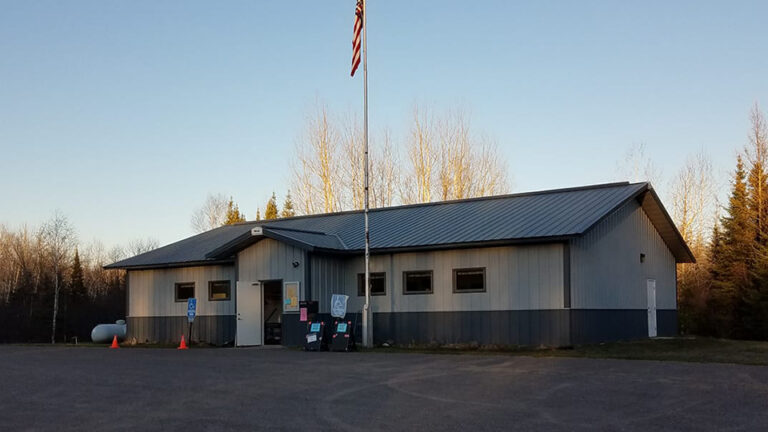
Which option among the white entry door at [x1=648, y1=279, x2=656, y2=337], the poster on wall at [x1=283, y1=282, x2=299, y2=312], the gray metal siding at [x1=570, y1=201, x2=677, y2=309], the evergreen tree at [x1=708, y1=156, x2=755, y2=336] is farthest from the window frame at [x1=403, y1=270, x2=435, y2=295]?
the evergreen tree at [x1=708, y1=156, x2=755, y2=336]

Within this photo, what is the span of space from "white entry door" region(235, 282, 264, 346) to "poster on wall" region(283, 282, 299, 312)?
1337 mm

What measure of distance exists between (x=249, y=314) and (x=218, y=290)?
2.78 m

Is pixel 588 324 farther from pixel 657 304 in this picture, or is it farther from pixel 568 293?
pixel 657 304

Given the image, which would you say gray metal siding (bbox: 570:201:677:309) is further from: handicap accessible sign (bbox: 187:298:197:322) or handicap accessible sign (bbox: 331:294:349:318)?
handicap accessible sign (bbox: 187:298:197:322)

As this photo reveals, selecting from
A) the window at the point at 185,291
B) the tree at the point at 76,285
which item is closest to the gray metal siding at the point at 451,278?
the window at the point at 185,291

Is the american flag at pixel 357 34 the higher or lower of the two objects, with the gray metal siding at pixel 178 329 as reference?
higher

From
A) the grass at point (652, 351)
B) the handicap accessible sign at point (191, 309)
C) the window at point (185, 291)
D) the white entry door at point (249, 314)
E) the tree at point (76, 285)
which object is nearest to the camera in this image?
the grass at point (652, 351)

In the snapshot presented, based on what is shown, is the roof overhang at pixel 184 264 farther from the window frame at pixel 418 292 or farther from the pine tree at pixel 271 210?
the pine tree at pixel 271 210

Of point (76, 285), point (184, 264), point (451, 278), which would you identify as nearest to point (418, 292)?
point (451, 278)

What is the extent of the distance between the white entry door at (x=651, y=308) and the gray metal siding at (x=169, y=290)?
1442 cm

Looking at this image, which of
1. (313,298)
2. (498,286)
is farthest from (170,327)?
(498,286)

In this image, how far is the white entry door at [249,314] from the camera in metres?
25.6

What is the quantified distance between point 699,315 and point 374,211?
59.7 ft

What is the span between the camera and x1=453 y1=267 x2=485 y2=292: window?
23016 mm
